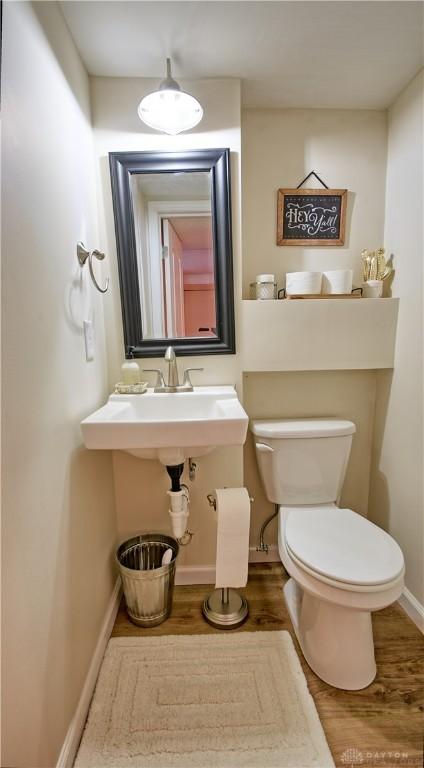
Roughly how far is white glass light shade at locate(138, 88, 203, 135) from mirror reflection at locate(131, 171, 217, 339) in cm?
16

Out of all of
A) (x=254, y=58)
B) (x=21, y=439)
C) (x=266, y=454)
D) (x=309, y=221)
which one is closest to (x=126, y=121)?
(x=254, y=58)

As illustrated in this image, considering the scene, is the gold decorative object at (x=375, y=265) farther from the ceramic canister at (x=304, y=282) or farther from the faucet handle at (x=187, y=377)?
the faucet handle at (x=187, y=377)

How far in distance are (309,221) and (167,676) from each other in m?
1.88

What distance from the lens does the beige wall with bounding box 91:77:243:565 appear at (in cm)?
126

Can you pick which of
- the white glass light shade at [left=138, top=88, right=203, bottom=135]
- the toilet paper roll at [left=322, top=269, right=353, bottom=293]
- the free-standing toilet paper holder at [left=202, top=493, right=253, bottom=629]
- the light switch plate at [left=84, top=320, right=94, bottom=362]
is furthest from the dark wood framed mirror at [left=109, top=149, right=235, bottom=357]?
the free-standing toilet paper holder at [left=202, top=493, right=253, bottom=629]

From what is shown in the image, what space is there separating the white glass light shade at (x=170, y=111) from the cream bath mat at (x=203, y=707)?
74.6 inches

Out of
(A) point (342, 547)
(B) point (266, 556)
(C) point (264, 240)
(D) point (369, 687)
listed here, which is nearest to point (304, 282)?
(C) point (264, 240)

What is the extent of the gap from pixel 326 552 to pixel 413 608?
617mm

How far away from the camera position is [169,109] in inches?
45.1

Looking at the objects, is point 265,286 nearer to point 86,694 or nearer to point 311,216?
point 311,216

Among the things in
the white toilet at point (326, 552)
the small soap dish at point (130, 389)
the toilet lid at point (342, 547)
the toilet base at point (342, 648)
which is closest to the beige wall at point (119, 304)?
the small soap dish at point (130, 389)

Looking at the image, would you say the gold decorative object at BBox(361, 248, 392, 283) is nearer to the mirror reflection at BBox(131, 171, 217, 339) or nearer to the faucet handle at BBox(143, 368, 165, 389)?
the mirror reflection at BBox(131, 171, 217, 339)

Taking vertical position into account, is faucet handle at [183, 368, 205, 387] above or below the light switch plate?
below

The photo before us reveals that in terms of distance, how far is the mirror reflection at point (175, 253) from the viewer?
132cm
